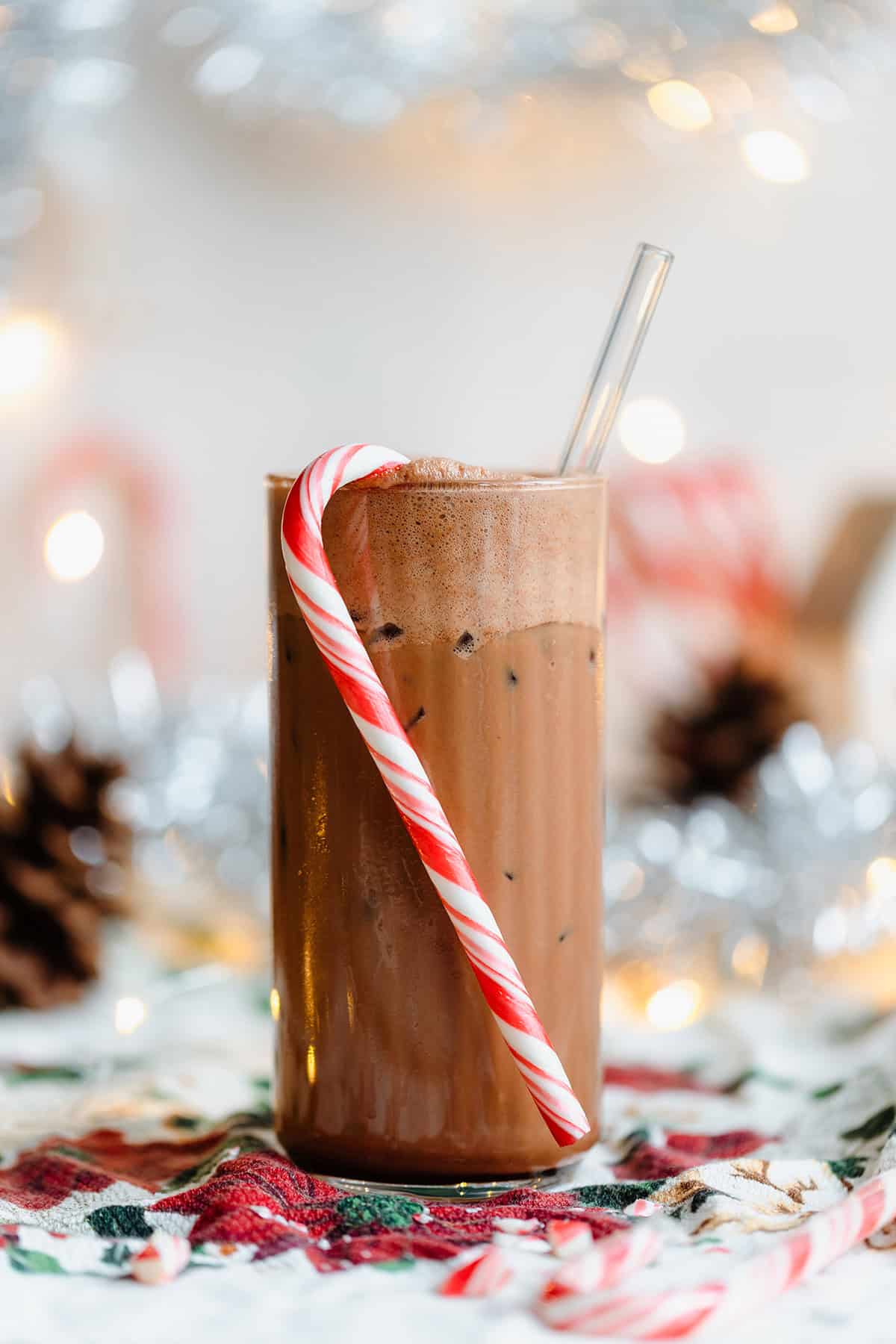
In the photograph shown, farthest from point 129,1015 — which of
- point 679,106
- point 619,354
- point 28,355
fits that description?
point 679,106

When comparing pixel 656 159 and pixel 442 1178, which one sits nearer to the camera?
pixel 442 1178

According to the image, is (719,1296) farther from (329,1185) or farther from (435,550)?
(435,550)

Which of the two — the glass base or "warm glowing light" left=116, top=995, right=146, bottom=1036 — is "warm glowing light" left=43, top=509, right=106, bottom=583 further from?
the glass base

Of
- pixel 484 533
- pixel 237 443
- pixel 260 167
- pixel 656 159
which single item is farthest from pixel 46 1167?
pixel 656 159

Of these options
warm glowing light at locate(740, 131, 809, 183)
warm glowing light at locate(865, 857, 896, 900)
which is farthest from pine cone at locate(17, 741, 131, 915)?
warm glowing light at locate(740, 131, 809, 183)

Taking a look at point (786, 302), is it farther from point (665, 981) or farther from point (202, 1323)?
point (202, 1323)

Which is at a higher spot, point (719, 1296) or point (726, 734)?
point (726, 734)

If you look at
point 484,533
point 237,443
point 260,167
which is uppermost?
point 260,167
